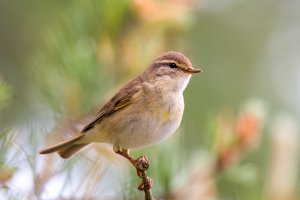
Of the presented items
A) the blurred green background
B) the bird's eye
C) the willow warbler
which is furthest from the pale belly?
the bird's eye

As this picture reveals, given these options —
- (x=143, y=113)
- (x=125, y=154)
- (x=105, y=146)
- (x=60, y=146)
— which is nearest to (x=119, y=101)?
(x=143, y=113)

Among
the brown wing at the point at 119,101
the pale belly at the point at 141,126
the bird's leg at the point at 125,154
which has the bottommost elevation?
the bird's leg at the point at 125,154

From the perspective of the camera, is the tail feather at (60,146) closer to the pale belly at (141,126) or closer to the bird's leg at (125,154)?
the pale belly at (141,126)

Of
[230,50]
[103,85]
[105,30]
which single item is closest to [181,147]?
[103,85]

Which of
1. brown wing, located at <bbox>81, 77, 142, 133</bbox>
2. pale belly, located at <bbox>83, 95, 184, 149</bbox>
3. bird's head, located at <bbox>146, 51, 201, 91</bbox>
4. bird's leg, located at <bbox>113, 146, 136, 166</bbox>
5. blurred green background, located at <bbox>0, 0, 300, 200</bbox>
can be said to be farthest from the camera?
bird's head, located at <bbox>146, 51, 201, 91</bbox>

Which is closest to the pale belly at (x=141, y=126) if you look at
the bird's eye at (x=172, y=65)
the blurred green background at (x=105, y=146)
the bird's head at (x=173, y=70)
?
the blurred green background at (x=105, y=146)

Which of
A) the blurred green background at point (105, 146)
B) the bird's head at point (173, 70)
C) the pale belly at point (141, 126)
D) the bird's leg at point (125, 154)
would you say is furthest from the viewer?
the bird's head at point (173, 70)

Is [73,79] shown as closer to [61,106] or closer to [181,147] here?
[61,106]

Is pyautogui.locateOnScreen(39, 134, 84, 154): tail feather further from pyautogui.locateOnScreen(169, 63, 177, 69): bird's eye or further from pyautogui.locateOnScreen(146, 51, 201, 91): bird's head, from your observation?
pyautogui.locateOnScreen(169, 63, 177, 69): bird's eye

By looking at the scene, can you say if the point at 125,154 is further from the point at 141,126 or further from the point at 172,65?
the point at 172,65
